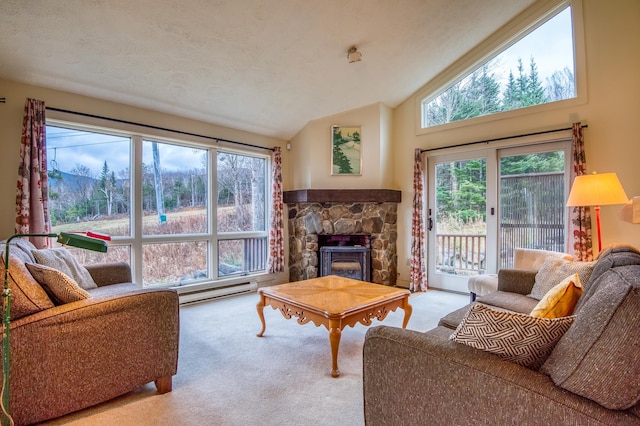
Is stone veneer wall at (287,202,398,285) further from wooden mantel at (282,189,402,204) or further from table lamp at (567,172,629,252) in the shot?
table lamp at (567,172,629,252)

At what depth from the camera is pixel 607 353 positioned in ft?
2.88

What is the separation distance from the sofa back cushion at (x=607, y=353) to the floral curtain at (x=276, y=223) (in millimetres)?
3938

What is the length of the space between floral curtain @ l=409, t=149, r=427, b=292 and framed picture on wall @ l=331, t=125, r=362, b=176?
0.83 m

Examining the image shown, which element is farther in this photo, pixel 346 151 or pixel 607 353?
pixel 346 151

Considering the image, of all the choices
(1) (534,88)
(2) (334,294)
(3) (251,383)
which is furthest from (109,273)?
(1) (534,88)

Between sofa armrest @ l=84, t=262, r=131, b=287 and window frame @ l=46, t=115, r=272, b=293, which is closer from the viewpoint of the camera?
sofa armrest @ l=84, t=262, r=131, b=287

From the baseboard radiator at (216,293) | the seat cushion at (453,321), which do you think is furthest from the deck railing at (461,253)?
the baseboard radiator at (216,293)

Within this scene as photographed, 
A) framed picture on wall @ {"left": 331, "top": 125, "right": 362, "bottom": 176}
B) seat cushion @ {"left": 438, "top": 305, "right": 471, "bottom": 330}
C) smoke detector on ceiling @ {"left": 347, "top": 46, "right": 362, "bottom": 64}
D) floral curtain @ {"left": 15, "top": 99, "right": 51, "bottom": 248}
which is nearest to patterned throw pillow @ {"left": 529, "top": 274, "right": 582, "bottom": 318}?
seat cushion @ {"left": 438, "top": 305, "right": 471, "bottom": 330}

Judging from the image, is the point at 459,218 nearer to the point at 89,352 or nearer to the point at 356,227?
the point at 356,227

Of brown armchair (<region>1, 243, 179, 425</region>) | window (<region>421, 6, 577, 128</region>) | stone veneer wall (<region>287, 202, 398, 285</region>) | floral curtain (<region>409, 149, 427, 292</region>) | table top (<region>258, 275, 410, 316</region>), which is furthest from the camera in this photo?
stone veneer wall (<region>287, 202, 398, 285</region>)

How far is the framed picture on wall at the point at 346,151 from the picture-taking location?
4684 mm

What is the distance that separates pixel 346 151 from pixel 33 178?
3.51 metres

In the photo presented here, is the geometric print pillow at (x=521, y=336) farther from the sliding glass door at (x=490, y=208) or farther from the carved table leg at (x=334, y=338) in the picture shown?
the sliding glass door at (x=490, y=208)

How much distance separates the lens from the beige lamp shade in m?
2.61
